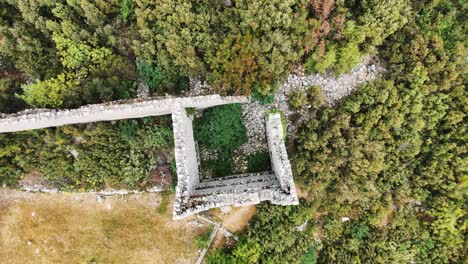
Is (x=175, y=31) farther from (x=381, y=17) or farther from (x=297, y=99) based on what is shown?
(x=381, y=17)

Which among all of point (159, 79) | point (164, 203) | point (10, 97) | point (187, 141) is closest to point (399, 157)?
point (187, 141)

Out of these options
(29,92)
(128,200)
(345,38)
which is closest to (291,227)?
(128,200)

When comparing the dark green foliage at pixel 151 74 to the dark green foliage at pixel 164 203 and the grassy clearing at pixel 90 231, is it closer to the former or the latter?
the dark green foliage at pixel 164 203

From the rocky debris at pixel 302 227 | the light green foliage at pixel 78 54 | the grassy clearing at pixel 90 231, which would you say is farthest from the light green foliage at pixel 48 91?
the rocky debris at pixel 302 227

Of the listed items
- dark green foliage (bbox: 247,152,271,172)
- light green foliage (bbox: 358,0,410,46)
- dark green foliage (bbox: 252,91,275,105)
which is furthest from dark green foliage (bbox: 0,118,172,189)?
light green foliage (bbox: 358,0,410,46)

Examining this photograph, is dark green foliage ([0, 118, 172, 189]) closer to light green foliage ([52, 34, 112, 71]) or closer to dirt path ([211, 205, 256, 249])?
light green foliage ([52, 34, 112, 71])
